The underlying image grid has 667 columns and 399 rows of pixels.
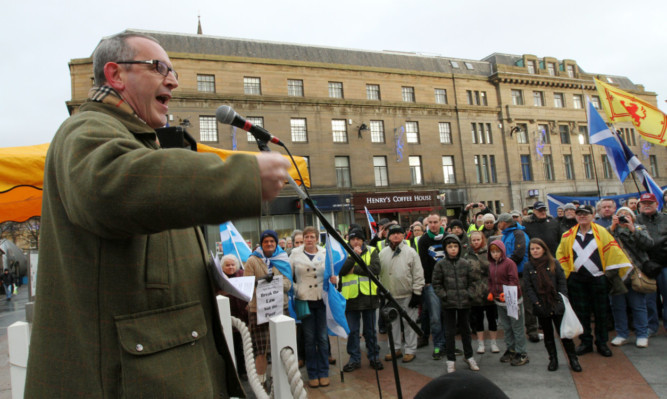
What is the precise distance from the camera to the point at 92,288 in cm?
114

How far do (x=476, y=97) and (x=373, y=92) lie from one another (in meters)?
9.38

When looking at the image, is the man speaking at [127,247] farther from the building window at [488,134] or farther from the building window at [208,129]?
the building window at [488,134]

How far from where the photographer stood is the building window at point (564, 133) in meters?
35.7

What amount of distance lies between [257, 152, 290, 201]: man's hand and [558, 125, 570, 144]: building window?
40.1 meters

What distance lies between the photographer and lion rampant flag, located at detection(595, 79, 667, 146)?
30.7 ft

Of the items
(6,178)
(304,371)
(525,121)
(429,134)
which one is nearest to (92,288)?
(6,178)

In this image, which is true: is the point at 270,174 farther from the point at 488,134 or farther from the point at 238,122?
the point at 488,134

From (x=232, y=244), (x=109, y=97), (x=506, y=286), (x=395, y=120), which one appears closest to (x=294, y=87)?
(x=395, y=120)

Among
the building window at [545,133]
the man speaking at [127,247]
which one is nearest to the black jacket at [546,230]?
the man speaking at [127,247]

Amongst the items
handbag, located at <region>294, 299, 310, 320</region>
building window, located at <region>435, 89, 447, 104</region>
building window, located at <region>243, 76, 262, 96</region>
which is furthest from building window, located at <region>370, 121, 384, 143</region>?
handbag, located at <region>294, 299, 310, 320</region>

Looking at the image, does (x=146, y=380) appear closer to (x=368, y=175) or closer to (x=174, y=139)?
(x=174, y=139)

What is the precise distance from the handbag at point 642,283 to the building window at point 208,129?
75.4 ft

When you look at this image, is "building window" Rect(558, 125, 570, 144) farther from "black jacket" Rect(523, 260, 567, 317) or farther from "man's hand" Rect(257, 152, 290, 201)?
"man's hand" Rect(257, 152, 290, 201)

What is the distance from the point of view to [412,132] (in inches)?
1226
